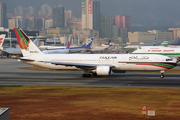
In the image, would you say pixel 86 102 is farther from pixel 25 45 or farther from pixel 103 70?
pixel 25 45

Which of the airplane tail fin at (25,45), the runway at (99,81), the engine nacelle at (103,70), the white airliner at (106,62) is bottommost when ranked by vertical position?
the runway at (99,81)

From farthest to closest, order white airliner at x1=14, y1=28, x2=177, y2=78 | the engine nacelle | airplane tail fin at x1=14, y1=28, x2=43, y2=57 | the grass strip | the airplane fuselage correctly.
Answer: airplane tail fin at x1=14, y1=28, x2=43, y2=57 → the airplane fuselage → white airliner at x1=14, y1=28, x2=177, y2=78 → the engine nacelle → the grass strip

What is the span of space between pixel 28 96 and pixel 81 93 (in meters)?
5.97

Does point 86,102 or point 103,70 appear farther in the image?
point 103,70

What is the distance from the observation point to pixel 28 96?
33.9 metres

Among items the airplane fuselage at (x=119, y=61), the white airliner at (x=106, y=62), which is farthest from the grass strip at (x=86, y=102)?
the airplane fuselage at (x=119, y=61)

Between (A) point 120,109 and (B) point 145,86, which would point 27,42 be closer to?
(B) point 145,86

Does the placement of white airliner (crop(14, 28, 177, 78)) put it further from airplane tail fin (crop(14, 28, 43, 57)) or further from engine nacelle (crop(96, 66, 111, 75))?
airplane tail fin (crop(14, 28, 43, 57))

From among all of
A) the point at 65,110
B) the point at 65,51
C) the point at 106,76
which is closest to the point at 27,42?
the point at 106,76

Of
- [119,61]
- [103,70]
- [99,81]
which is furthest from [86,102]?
[119,61]

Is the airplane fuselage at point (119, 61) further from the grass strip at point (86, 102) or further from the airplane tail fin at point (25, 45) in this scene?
the grass strip at point (86, 102)

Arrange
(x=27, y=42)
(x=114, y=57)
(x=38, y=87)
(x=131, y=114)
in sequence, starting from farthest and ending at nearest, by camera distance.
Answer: (x=27, y=42), (x=114, y=57), (x=38, y=87), (x=131, y=114)

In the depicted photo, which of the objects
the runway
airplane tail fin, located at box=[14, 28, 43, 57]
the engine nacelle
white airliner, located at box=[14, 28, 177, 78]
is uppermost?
airplane tail fin, located at box=[14, 28, 43, 57]

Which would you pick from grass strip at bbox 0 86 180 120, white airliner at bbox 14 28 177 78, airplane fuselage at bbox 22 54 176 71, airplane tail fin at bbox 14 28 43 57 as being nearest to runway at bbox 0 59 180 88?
white airliner at bbox 14 28 177 78
